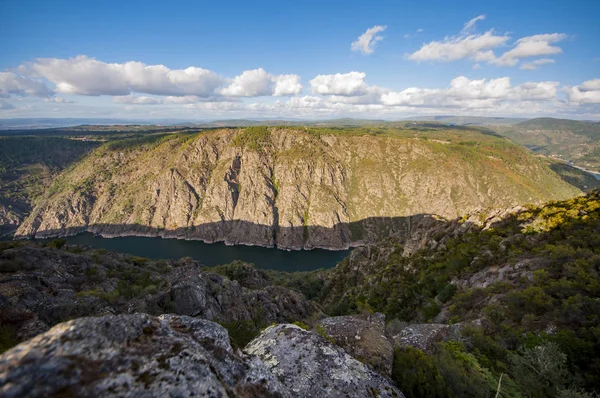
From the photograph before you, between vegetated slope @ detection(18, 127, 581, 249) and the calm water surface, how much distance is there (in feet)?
22.6

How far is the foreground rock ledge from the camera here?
350 centimetres

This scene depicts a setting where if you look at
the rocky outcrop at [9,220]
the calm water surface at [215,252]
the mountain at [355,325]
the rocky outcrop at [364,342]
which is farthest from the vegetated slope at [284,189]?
the rocky outcrop at [364,342]

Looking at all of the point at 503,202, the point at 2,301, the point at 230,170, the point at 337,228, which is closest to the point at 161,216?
the point at 230,170

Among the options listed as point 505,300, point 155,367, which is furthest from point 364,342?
point 505,300

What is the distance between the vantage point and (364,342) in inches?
409

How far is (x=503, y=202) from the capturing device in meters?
146

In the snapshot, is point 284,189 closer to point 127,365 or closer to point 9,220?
point 9,220

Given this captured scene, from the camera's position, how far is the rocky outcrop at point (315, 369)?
6828mm

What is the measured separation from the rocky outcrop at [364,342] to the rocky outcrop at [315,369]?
154cm

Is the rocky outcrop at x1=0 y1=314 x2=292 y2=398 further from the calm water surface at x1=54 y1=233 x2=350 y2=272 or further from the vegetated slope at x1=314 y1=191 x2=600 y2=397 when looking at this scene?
the calm water surface at x1=54 y1=233 x2=350 y2=272

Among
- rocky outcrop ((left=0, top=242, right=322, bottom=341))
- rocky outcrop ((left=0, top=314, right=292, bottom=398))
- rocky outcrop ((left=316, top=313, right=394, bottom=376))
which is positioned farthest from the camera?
rocky outcrop ((left=0, top=242, right=322, bottom=341))

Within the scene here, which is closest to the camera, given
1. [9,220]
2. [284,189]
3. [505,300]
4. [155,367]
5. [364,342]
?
[155,367]

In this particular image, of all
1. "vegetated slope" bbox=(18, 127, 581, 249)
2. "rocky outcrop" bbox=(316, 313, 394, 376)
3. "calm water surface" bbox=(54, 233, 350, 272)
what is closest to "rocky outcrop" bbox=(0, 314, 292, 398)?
"rocky outcrop" bbox=(316, 313, 394, 376)

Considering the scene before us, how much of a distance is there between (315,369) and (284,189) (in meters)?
170
